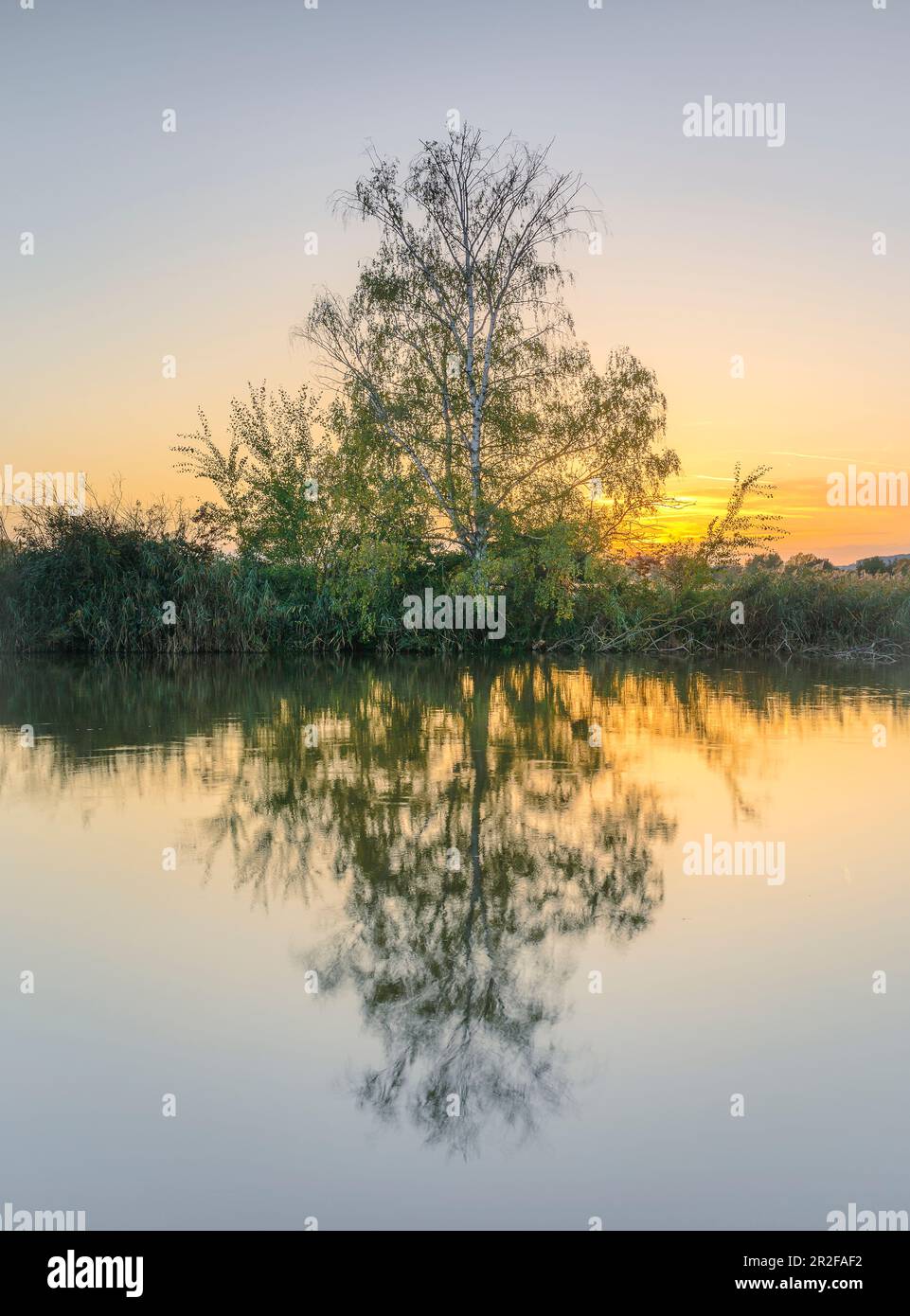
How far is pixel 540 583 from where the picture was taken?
24.5m

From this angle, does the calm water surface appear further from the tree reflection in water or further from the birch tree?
the birch tree

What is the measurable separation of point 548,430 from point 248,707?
1386 centimetres

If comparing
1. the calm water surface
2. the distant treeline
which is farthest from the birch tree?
the calm water surface

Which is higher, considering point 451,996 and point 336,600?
point 336,600

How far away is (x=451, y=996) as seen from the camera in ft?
12.8

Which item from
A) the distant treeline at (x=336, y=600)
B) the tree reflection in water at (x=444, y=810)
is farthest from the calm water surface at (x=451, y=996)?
the distant treeline at (x=336, y=600)

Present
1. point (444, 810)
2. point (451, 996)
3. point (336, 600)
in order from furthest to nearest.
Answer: point (336, 600), point (444, 810), point (451, 996)

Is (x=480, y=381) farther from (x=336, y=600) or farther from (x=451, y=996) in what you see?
(x=451, y=996)

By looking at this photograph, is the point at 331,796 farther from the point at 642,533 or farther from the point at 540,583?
the point at 642,533

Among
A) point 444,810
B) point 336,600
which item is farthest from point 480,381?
point 444,810

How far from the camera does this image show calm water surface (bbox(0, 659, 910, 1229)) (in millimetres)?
2854

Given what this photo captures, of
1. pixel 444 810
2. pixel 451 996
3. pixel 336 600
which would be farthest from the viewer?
pixel 336 600

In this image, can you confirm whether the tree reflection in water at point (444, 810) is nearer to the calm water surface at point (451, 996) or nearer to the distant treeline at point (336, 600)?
the calm water surface at point (451, 996)
